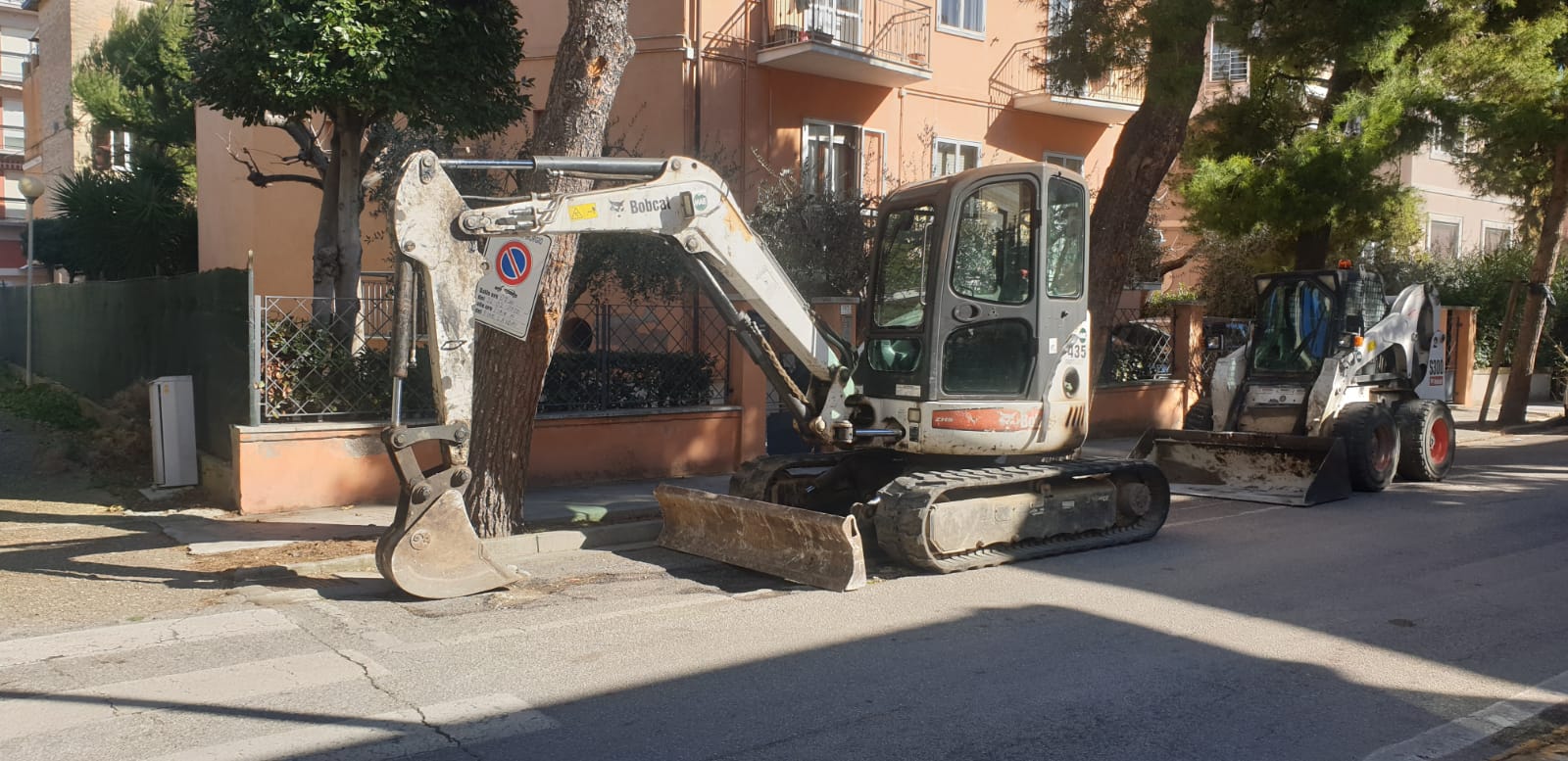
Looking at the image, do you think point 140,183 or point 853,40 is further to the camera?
point 140,183

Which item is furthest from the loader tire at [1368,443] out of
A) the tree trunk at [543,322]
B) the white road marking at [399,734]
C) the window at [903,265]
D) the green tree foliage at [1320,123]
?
the white road marking at [399,734]

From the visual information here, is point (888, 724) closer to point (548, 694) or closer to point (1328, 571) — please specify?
point (548, 694)

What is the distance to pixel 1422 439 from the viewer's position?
40.9ft

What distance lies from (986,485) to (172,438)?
765 centimetres

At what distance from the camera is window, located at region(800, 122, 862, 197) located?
1762 cm

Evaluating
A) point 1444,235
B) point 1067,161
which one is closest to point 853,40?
point 1067,161

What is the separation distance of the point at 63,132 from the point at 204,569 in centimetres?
3815

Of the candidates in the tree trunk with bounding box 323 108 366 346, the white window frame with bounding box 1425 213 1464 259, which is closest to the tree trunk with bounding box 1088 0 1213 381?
the tree trunk with bounding box 323 108 366 346

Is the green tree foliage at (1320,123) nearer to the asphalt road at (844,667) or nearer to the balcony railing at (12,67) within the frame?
the asphalt road at (844,667)

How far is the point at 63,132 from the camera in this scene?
→ 129 feet

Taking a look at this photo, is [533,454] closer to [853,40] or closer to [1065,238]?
[1065,238]

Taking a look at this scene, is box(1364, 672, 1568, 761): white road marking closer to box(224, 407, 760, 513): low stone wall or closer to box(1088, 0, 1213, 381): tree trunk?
box(1088, 0, 1213, 381): tree trunk

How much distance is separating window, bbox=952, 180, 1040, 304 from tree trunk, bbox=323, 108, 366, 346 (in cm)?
625

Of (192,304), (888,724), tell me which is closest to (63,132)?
(192,304)
